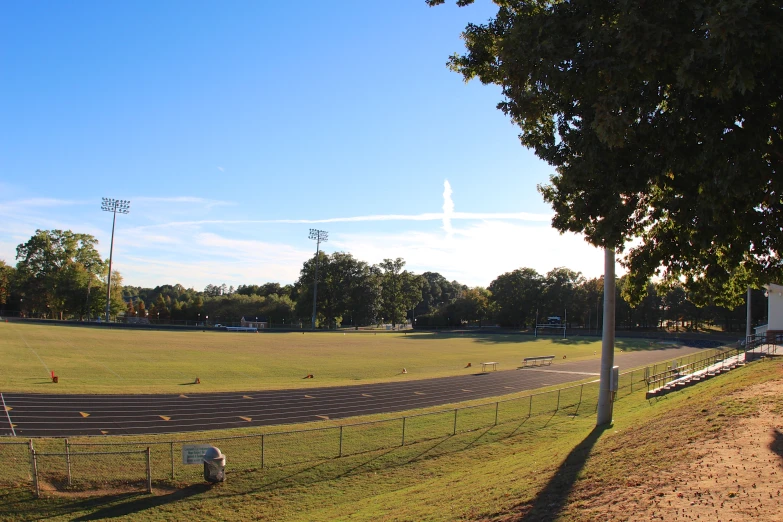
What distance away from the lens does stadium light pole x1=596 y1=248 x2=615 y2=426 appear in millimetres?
20297

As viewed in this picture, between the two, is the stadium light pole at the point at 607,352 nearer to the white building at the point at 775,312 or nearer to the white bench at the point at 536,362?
the white bench at the point at 536,362

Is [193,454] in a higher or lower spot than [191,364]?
higher

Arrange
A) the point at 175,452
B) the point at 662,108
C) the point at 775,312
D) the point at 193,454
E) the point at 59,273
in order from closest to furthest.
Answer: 1. the point at 662,108
2. the point at 193,454
3. the point at 175,452
4. the point at 775,312
5. the point at 59,273

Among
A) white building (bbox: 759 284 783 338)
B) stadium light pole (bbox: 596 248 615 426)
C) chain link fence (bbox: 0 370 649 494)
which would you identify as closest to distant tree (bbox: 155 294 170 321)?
chain link fence (bbox: 0 370 649 494)

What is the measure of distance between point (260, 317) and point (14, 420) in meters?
117

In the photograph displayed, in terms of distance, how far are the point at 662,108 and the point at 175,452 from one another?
55.3ft

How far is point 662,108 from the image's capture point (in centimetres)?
1004

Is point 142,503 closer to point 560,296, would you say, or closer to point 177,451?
point 177,451

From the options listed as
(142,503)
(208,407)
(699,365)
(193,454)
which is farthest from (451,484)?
(699,365)

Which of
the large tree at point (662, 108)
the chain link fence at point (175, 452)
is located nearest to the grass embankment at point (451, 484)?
the chain link fence at point (175, 452)

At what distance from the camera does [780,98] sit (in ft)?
26.8

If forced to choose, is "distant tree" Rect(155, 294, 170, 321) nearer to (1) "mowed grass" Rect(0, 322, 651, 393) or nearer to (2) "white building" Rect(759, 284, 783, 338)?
(1) "mowed grass" Rect(0, 322, 651, 393)

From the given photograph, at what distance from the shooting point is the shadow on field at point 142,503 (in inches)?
469

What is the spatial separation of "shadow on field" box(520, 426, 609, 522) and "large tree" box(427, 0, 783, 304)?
4940mm
